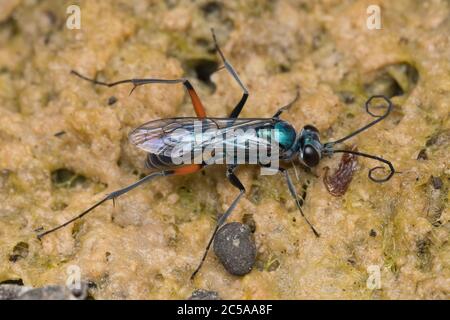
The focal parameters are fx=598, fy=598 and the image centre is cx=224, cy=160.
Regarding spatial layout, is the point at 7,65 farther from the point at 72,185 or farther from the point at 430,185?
the point at 430,185

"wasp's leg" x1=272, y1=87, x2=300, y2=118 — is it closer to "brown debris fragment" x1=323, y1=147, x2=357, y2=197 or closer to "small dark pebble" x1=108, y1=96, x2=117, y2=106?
"brown debris fragment" x1=323, y1=147, x2=357, y2=197

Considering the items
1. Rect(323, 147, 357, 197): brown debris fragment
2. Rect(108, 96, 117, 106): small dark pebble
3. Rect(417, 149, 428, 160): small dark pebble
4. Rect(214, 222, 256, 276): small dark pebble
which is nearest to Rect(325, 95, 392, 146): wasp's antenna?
Rect(323, 147, 357, 197): brown debris fragment

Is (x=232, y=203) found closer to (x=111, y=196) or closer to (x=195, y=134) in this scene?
(x=195, y=134)

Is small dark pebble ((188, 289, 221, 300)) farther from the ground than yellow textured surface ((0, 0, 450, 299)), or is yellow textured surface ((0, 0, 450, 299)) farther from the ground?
yellow textured surface ((0, 0, 450, 299))

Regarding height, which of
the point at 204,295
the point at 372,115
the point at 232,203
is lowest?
the point at 204,295

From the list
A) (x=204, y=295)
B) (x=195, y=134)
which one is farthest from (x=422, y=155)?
(x=204, y=295)

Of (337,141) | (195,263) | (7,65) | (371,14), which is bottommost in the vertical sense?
(195,263)
